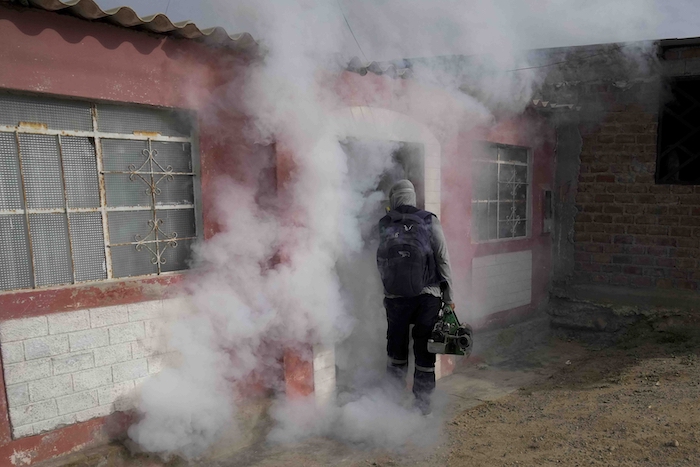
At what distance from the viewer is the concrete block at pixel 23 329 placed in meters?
3.30

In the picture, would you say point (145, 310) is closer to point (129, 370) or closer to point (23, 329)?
point (129, 370)

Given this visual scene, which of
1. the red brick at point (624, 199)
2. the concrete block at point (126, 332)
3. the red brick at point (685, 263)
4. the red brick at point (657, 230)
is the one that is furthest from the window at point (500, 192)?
the concrete block at point (126, 332)

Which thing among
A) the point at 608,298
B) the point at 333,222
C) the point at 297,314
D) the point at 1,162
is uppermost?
Answer: the point at 1,162

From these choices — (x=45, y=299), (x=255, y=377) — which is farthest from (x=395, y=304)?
(x=45, y=299)

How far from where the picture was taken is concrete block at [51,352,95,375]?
3.53 m

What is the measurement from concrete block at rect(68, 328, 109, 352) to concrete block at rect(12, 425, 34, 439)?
1.78 ft

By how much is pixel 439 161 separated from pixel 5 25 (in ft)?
13.9

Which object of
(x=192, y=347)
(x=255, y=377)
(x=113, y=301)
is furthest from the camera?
(x=255, y=377)

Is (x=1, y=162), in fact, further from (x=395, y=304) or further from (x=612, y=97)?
(x=612, y=97)

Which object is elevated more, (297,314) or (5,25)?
(5,25)

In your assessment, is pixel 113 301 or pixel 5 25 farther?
pixel 113 301

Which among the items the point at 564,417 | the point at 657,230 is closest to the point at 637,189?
the point at 657,230

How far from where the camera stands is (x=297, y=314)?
4699mm

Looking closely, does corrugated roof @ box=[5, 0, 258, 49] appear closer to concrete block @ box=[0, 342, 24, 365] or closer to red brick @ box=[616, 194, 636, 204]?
concrete block @ box=[0, 342, 24, 365]
